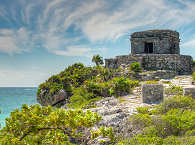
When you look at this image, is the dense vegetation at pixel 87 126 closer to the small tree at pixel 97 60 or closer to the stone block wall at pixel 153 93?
the stone block wall at pixel 153 93

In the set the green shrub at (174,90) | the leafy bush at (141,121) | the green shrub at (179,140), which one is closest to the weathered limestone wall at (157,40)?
the green shrub at (174,90)

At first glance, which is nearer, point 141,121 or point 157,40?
point 141,121

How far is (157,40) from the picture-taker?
2066cm

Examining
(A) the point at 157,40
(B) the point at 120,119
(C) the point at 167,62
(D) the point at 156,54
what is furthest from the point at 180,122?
(A) the point at 157,40

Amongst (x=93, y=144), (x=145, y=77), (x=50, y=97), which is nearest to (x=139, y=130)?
(x=93, y=144)

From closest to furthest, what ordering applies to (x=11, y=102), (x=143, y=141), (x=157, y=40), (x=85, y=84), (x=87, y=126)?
(x=87, y=126) → (x=143, y=141) → (x=85, y=84) → (x=157, y=40) → (x=11, y=102)

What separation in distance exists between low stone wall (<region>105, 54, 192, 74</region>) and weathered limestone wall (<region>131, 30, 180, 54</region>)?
88.0 inches

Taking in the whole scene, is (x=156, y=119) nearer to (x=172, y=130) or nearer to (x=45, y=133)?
(x=172, y=130)

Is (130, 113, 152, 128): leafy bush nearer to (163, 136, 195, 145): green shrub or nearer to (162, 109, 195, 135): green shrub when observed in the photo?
(162, 109, 195, 135): green shrub

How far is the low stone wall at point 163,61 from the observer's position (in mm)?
18392

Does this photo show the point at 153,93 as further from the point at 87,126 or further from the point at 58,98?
the point at 58,98

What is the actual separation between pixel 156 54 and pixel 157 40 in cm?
237

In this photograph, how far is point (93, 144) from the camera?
7.16 metres

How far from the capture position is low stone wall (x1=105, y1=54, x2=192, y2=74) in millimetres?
18392
